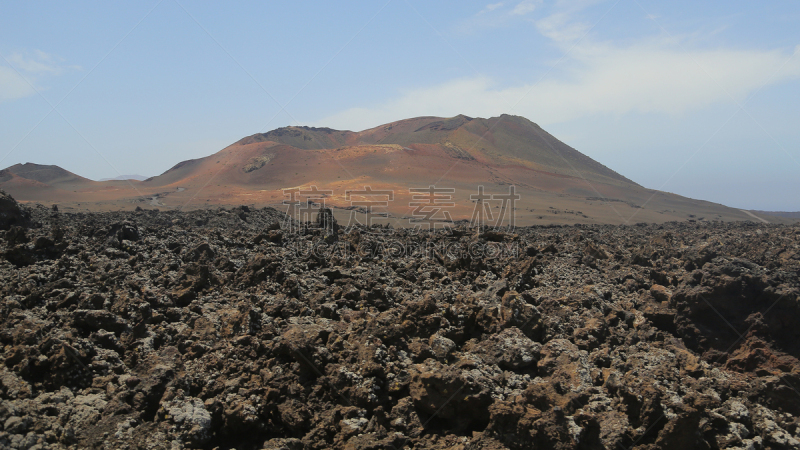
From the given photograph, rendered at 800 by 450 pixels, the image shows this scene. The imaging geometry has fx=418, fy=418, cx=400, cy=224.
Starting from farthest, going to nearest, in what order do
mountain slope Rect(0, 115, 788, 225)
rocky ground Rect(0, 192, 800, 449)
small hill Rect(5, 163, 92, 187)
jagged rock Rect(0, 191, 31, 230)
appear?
small hill Rect(5, 163, 92, 187), mountain slope Rect(0, 115, 788, 225), jagged rock Rect(0, 191, 31, 230), rocky ground Rect(0, 192, 800, 449)

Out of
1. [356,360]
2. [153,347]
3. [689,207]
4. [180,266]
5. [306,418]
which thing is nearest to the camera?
[306,418]

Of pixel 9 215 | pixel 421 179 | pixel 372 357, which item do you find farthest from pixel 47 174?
pixel 372 357

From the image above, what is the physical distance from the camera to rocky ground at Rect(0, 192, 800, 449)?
3.54 metres

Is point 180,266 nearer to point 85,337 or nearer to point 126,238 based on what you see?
point 126,238

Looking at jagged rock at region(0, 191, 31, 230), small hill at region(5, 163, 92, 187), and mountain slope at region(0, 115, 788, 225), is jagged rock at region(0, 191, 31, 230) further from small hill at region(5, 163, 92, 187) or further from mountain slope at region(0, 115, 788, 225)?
small hill at region(5, 163, 92, 187)

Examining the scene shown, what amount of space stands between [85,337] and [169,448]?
2.05 metres

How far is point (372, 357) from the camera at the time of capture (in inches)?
163

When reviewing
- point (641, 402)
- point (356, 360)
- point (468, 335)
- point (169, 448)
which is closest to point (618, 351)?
point (641, 402)

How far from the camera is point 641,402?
153 inches

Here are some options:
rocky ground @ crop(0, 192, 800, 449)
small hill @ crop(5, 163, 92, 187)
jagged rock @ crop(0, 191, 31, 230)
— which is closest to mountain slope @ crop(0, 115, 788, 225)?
small hill @ crop(5, 163, 92, 187)

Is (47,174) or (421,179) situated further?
(47,174)

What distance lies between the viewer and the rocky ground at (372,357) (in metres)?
3.54

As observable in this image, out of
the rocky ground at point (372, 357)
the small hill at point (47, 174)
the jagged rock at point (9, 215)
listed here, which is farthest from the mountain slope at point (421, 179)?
the rocky ground at point (372, 357)

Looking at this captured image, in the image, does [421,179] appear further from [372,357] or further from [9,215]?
[372,357]
